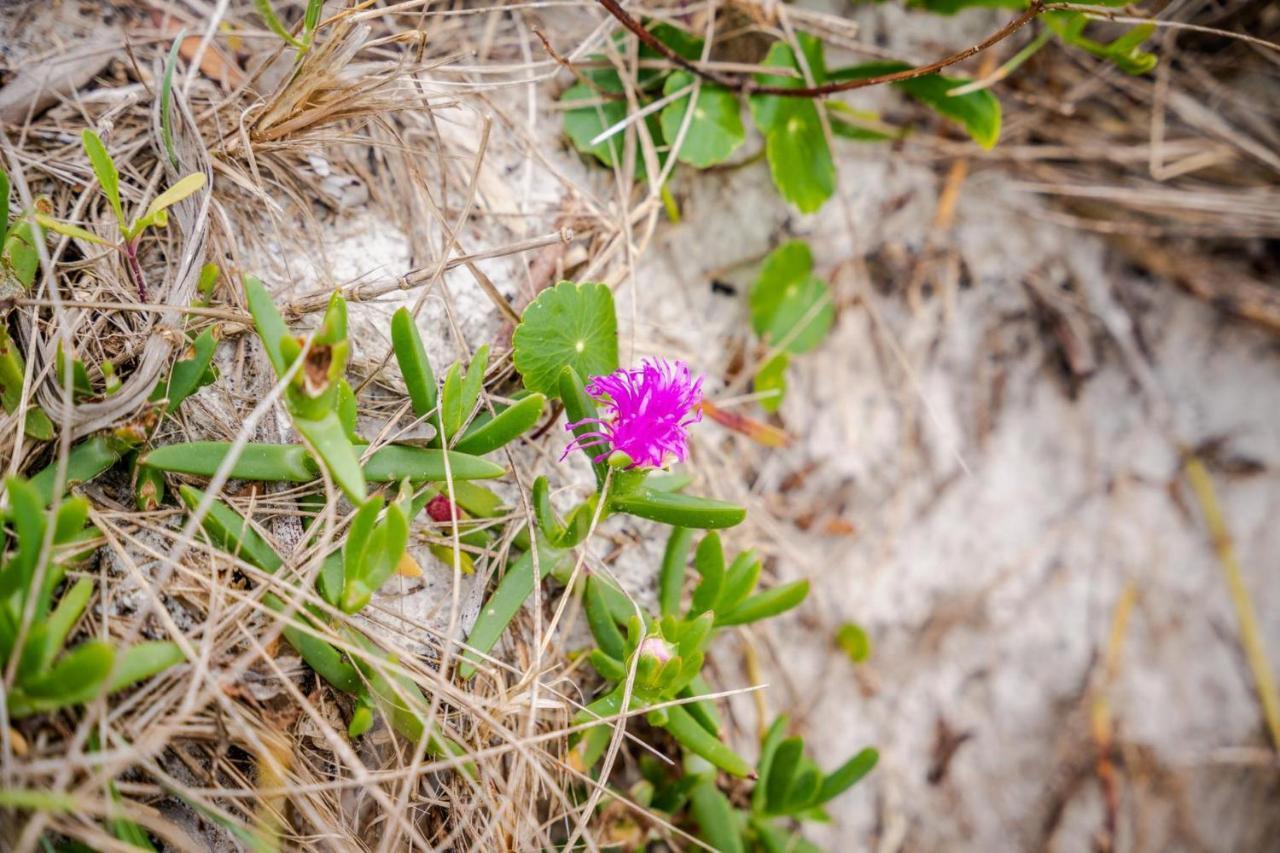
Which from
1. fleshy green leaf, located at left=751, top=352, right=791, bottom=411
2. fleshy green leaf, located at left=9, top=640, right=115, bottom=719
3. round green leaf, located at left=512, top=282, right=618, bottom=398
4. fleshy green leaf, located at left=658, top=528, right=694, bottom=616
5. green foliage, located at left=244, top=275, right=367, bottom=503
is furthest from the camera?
fleshy green leaf, located at left=751, top=352, right=791, bottom=411

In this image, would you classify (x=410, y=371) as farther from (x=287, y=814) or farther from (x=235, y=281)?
(x=287, y=814)

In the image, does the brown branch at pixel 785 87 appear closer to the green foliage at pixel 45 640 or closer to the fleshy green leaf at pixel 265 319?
the fleshy green leaf at pixel 265 319

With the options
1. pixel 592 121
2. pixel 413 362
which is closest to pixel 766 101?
pixel 592 121

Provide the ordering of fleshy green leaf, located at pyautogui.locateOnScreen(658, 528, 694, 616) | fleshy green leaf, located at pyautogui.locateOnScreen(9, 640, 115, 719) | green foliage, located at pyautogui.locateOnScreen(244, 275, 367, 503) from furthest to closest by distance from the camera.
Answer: fleshy green leaf, located at pyautogui.locateOnScreen(658, 528, 694, 616), green foliage, located at pyautogui.locateOnScreen(244, 275, 367, 503), fleshy green leaf, located at pyautogui.locateOnScreen(9, 640, 115, 719)

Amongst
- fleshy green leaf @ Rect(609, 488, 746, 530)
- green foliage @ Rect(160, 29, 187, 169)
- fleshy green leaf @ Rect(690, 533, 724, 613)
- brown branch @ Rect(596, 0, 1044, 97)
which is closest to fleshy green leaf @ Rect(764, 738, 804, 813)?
fleshy green leaf @ Rect(690, 533, 724, 613)

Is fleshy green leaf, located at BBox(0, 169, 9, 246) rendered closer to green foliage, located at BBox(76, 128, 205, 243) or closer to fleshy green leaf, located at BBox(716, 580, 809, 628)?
green foliage, located at BBox(76, 128, 205, 243)

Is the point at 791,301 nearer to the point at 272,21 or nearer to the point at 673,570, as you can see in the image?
the point at 673,570
